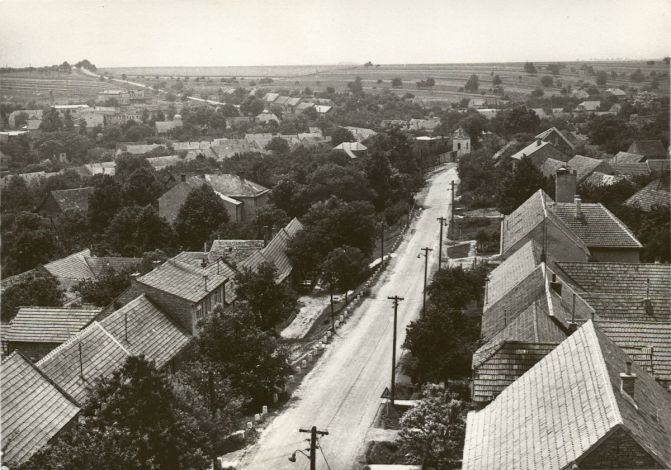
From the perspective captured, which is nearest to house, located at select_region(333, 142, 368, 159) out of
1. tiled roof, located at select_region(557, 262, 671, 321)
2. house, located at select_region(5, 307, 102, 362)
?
tiled roof, located at select_region(557, 262, 671, 321)

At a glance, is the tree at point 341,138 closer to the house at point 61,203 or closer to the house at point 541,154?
the house at point 541,154

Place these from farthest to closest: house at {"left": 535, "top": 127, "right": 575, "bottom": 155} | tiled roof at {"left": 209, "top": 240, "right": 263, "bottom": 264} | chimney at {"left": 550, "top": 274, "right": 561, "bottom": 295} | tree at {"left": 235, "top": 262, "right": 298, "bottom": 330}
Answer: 1. house at {"left": 535, "top": 127, "right": 575, "bottom": 155}
2. tiled roof at {"left": 209, "top": 240, "right": 263, "bottom": 264}
3. tree at {"left": 235, "top": 262, "right": 298, "bottom": 330}
4. chimney at {"left": 550, "top": 274, "right": 561, "bottom": 295}

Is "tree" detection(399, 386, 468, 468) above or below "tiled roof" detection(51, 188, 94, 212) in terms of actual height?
above

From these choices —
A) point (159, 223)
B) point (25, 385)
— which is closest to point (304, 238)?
point (159, 223)

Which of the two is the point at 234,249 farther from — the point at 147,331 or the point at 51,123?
the point at 51,123

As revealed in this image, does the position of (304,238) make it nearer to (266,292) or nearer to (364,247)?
(364,247)

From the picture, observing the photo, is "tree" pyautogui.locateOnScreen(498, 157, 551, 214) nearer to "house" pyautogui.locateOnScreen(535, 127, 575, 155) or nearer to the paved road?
the paved road

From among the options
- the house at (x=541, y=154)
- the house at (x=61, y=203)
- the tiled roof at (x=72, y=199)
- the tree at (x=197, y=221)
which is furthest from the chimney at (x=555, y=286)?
the tiled roof at (x=72, y=199)
